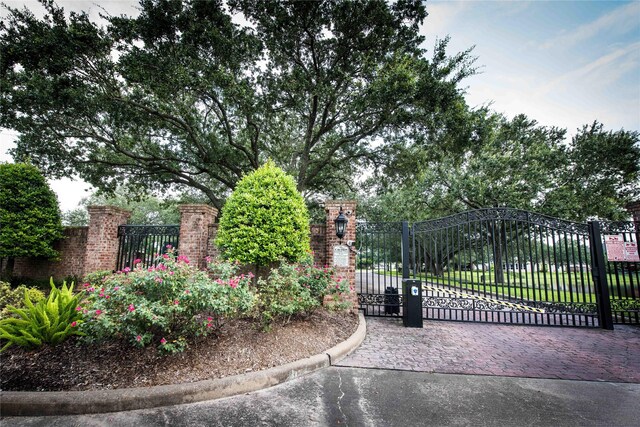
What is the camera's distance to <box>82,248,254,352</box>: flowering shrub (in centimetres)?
319

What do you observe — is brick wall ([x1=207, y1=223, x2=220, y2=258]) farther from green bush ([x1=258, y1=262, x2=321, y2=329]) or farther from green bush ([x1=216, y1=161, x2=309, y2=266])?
green bush ([x1=258, y1=262, x2=321, y2=329])

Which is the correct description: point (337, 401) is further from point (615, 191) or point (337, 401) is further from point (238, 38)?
point (615, 191)

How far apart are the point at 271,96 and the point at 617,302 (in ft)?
41.2

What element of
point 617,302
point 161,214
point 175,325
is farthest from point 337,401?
point 161,214

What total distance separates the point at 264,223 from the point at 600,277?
8007mm

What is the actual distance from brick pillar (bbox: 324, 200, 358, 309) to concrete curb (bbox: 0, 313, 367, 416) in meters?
3.62

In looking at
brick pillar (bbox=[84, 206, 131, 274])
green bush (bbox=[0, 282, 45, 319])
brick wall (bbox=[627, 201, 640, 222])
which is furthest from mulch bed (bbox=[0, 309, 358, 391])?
brick wall (bbox=[627, 201, 640, 222])

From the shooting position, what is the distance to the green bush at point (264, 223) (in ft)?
17.8

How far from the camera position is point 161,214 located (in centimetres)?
3409

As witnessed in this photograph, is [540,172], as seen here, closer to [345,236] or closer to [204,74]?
[345,236]

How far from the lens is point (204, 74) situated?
929cm

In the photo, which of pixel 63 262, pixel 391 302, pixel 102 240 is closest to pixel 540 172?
pixel 391 302

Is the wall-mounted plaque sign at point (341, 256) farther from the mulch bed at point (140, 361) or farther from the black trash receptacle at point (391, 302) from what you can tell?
the mulch bed at point (140, 361)

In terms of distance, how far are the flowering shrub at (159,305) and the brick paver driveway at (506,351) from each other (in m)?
2.14
